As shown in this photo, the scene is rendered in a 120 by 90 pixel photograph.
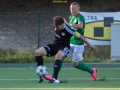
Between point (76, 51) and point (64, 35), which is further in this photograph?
point (76, 51)

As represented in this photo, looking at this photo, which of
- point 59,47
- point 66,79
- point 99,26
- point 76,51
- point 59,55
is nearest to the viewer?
point 59,55

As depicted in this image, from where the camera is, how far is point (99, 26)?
19.7 m

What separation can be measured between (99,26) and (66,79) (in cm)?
618

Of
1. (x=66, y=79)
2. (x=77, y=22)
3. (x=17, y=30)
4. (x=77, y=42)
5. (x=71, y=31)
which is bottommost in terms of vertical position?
(x=66, y=79)

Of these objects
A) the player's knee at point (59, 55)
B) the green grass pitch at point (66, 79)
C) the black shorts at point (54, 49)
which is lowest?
the green grass pitch at point (66, 79)

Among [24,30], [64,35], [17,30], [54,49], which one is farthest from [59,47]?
[24,30]

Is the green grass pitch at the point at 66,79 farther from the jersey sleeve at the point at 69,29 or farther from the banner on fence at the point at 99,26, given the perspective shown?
the banner on fence at the point at 99,26

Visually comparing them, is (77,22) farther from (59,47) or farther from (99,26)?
(99,26)

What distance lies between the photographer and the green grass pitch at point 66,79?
37.9ft

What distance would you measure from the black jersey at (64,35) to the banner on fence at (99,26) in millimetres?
6943

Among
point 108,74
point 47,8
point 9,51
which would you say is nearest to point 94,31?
point 9,51

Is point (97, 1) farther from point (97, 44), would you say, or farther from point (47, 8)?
point (97, 44)

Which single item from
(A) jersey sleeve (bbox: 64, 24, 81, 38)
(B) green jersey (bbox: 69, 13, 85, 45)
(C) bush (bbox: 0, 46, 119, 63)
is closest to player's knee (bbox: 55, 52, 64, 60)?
(A) jersey sleeve (bbox: 64, 24, 81, 38)

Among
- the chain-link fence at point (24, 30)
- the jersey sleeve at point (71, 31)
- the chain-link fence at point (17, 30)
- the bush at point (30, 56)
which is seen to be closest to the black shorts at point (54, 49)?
the jersey sleeve at point (71, 31)
